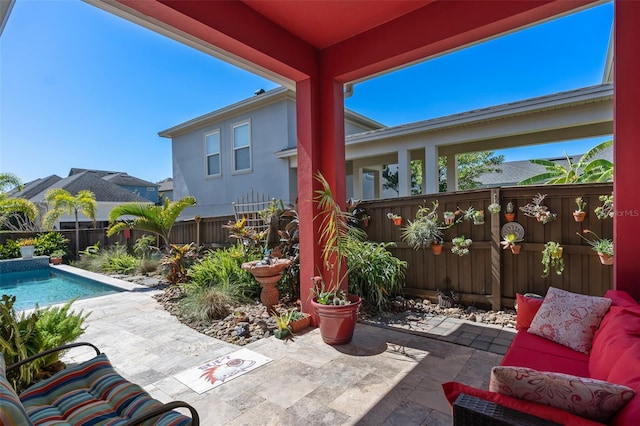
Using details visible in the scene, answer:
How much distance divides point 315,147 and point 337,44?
124 centimetres

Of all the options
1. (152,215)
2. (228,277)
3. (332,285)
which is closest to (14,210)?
(152,215)

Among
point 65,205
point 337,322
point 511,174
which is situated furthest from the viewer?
point 511,174

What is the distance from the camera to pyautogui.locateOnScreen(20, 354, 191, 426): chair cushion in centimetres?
152

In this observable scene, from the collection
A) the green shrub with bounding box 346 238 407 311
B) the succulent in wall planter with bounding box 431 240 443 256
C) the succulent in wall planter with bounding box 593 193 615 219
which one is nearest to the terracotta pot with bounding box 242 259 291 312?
the green shrub with bounding box 346 238 407 311

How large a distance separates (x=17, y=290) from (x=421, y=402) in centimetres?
967

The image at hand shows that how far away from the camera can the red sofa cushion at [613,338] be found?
1568mm

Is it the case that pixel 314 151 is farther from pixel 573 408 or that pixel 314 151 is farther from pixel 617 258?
pixel 573 408

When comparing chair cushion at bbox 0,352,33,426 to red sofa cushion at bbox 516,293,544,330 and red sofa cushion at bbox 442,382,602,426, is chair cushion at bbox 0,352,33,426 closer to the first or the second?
red sofa cushion at bbox 442,382,602,426

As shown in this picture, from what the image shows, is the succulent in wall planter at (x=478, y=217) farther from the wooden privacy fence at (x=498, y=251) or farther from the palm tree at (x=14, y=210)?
the palm tree at (x=14, y=210)

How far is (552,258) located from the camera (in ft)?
12.5

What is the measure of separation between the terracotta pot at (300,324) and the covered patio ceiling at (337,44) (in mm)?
270

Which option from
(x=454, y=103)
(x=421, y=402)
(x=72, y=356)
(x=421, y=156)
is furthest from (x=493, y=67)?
(x=72, y=356)

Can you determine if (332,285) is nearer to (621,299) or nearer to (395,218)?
(395,218)

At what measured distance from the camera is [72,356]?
3318 millimetres
